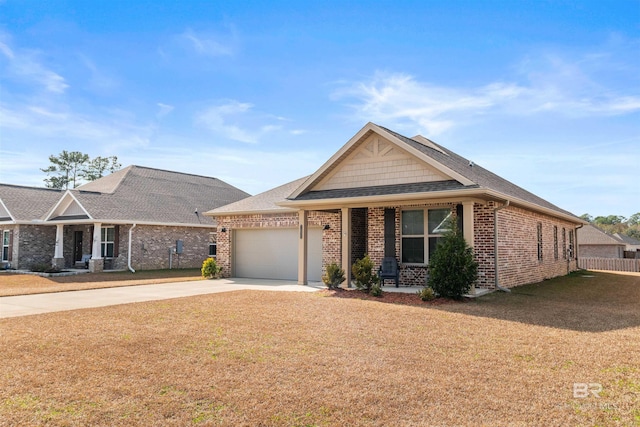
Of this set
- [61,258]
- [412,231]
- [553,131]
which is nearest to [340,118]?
[412,231]

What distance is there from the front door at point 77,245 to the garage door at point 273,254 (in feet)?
35.5

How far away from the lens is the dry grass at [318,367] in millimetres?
4148

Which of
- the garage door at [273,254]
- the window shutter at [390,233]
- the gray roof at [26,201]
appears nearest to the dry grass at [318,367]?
the window shutter at [390,233]

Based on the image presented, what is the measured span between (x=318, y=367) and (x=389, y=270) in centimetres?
865

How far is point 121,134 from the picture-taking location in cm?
2089

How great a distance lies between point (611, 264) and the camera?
28.7 metres

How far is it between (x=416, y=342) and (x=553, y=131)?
12.5m

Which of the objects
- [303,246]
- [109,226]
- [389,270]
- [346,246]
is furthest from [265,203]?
[109,226]

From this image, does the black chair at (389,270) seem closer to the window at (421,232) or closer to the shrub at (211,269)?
the window at (421,232)

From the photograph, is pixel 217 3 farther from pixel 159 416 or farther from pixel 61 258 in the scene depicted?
pixel 61 258

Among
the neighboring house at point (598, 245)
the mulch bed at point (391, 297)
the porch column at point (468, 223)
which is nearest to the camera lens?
the mulch bed at point (391, 297)

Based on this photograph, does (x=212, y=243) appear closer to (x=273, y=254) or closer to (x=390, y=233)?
(x=273, y=254)

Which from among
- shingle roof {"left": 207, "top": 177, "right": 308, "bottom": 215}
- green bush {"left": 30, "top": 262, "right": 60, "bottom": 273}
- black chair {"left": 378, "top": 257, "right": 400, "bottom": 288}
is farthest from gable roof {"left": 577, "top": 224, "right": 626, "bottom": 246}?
green bush {"left": 30, "top": 262, "right": 60, "bottom": 273}

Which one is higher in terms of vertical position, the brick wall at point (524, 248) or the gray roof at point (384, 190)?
the gray roof at point (384, 190)
